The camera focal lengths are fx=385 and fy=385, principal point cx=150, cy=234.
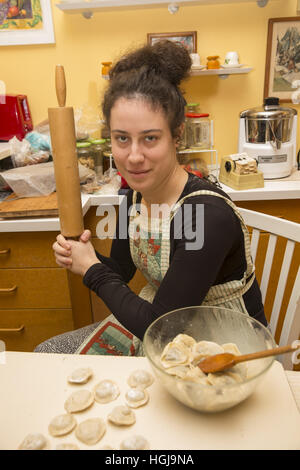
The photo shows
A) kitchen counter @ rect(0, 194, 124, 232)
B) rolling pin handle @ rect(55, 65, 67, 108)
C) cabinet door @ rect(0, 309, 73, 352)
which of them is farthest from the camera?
cabinet door @ rect(0, 309, 73, 352)

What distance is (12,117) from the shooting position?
80.9 inches

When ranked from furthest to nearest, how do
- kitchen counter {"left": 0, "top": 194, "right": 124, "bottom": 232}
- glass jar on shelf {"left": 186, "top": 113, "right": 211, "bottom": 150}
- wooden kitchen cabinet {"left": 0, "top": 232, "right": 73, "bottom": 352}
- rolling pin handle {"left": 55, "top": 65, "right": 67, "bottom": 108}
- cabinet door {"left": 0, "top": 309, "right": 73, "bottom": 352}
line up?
1. glass jar on shelf {"left": 186, "top": 113, "right": 211, "bottom": 150}
2. cabinet door {"left": 0, "top": 309, "right": 73, "bottom": 352}
3. wooden kitchen cabinet {"left": 0, "top": 232, "right": 73, "bottom": 352}
4. kitchen counter {"left": 0, "top": 194, "right": 124, "bottom": 232}
5. rolling pin handle {"left": 55, "top": 65, "right": 67, "bottom": 108}

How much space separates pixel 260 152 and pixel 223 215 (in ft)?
3.60

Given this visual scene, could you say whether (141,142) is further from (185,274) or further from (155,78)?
(185,274)

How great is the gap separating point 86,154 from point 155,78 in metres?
1.11

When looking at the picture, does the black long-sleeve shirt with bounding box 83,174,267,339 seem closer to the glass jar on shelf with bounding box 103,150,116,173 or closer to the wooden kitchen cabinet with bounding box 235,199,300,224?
the wooden kitchen cabinet with bounding box 235,199,300,224

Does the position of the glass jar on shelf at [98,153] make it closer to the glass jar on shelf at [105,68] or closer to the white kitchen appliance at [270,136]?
the glass jar on shelf at [105,68]

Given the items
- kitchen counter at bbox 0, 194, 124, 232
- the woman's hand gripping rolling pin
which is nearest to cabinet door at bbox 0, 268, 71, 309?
kitchen counter at bbox 0, 194, 124, 232

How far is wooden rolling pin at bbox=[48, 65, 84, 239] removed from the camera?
783mm

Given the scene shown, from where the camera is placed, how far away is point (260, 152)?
6.22 ft

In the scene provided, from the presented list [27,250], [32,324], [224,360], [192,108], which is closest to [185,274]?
[224,360]

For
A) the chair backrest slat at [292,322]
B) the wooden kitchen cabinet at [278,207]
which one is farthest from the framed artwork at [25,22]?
the chair backrest slat at [292,322]

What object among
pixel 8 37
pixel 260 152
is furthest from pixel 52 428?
pixel 8 37

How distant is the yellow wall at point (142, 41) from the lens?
6.65ft
